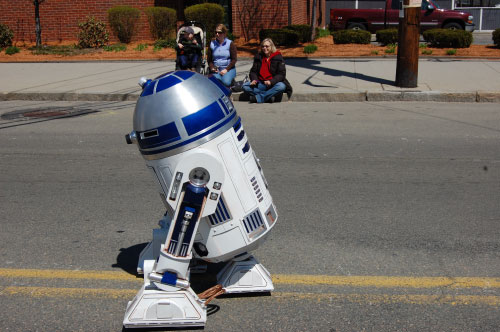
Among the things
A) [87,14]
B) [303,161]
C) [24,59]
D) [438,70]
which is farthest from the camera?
[87,14]

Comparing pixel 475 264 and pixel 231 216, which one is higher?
pixel 231 216

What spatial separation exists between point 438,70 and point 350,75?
87.8 inches

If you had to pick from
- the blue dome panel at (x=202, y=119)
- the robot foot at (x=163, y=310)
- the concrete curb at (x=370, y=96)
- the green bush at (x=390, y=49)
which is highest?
the green bush at (x=390, y=49)

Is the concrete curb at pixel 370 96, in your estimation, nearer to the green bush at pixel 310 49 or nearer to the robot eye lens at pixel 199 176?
the green bush at pixel 310 49

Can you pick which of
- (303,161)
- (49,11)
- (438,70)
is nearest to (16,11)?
(49,11)

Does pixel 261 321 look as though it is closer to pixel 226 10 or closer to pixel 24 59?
pixel 24 59

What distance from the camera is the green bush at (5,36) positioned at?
2069cm

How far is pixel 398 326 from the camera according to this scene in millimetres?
3543

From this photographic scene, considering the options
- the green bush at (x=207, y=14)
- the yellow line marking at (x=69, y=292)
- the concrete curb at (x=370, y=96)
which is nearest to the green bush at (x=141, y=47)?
the green bush at (x=207, y=14)

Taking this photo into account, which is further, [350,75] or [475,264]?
[350,75]

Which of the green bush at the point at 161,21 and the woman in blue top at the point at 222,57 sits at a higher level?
the green bush at the point at 161,21

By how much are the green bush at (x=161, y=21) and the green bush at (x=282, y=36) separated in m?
3.75

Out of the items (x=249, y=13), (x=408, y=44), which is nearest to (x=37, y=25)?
(x=249, y=13)

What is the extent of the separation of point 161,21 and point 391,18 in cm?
1023
